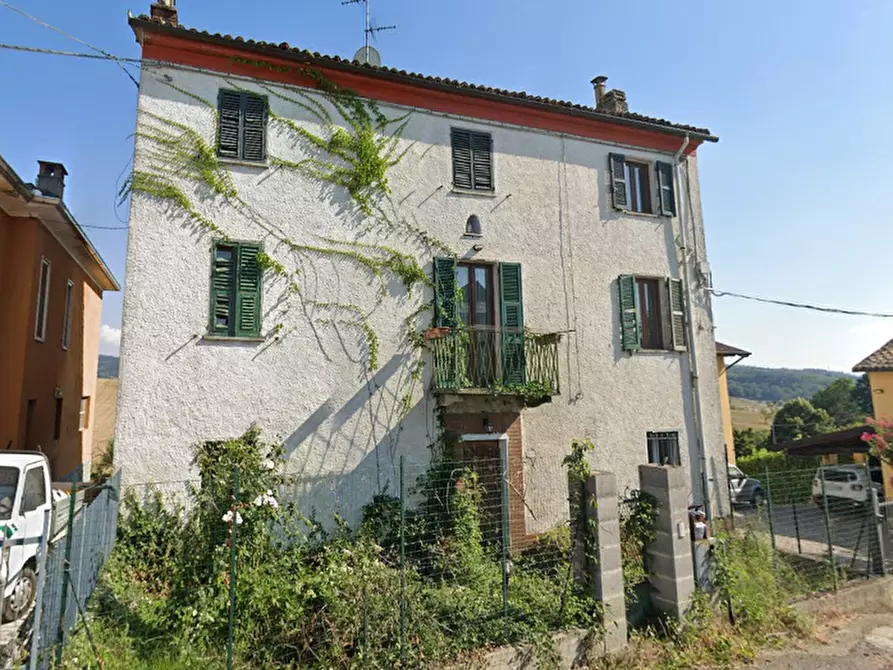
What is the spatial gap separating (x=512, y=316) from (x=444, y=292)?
151 centimetres

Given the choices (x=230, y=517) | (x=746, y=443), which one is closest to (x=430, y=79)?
(x=230, y=517)

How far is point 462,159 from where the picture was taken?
11609 millimetres

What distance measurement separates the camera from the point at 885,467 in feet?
60.1

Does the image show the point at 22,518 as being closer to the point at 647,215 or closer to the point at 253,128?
the point at 253,128

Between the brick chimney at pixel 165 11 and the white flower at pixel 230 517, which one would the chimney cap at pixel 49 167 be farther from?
the white flower at pixel 230 517

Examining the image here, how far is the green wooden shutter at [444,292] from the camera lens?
35.2ft

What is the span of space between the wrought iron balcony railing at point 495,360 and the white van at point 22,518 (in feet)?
19.2

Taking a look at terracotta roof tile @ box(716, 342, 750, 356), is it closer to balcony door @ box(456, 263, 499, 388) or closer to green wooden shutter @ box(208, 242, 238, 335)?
balcony door @ box(456, 263, 499, 388)

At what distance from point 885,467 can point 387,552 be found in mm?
17705

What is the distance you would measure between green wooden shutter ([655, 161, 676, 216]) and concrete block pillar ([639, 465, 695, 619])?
7869mm

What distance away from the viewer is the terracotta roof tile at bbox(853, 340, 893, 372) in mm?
18016

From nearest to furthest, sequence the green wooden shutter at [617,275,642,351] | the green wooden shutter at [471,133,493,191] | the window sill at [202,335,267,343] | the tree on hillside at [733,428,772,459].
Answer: the window sill at [202,335,267,343] → the green wooden shutter at [471,133,493,191] → the green wooden shutter at [617,275,642,351] → the tree on hillside at [733,428,772,459]

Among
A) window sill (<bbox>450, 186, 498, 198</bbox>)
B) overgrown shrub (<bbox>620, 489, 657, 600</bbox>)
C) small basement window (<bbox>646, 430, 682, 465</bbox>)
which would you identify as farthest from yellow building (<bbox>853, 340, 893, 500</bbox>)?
overgrown shrub (<bbox>620, 489, 657, 600</bbox>)

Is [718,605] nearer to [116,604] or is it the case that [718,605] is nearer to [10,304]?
[116,604]
